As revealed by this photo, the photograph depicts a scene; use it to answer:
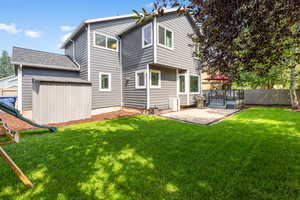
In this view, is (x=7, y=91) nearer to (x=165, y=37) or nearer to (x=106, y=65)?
(x=106, y=65)

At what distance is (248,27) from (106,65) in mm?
8439

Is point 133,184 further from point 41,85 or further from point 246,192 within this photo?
point 41,85

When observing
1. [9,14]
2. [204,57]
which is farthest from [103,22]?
[204,57]

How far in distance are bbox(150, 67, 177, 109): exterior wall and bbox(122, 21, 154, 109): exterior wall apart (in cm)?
61

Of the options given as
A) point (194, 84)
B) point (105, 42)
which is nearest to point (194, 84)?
point (194, 84)

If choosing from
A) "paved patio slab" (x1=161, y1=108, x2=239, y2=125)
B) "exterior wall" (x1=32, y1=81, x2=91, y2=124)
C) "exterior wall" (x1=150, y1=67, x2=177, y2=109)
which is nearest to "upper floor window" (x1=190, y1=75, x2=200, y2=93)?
"exterior wall" (x1=150, y1=67, x2=177, y2=109)

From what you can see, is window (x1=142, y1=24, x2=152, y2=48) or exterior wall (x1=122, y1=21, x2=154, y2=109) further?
exterior wall (x1=122, y1=21, x2=154, y2=109)

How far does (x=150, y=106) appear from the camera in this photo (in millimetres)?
7996

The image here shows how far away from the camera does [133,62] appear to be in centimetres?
895

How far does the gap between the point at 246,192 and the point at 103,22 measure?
34.4ft

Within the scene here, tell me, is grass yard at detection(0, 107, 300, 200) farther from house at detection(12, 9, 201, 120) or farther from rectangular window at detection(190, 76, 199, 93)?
rectangular window at detection(190, 76, 199, 93)

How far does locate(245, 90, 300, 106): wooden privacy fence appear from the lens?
457 inches

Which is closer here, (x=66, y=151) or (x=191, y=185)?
(x=191, y=185)

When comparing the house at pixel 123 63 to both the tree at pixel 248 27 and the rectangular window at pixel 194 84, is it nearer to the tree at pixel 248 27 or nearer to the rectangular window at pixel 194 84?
the rectangular window at pixel 194 84
